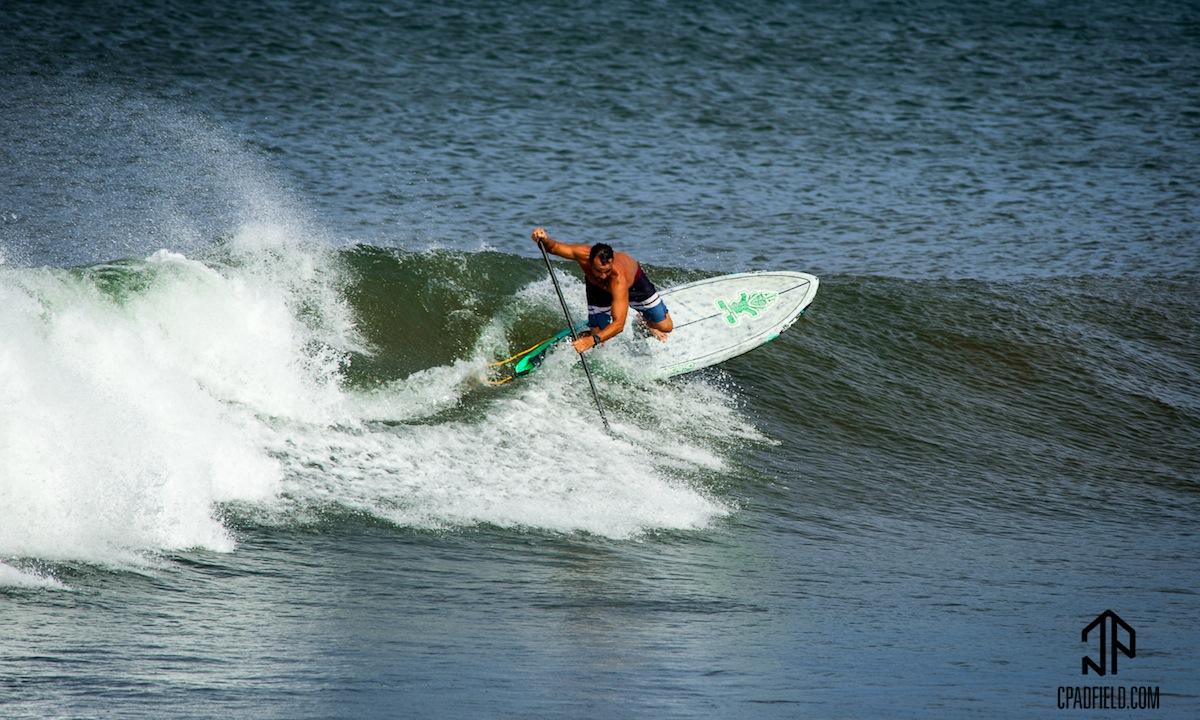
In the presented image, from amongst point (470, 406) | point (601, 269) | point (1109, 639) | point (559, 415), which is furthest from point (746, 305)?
point (1109, 639)

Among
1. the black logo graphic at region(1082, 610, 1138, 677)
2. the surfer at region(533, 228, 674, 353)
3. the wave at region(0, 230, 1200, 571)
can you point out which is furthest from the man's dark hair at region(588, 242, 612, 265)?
the black logo graphic at region(1082, 610, 1138, 677)

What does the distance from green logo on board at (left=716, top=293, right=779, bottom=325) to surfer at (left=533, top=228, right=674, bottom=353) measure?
75cm

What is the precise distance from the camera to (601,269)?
9.39 meters

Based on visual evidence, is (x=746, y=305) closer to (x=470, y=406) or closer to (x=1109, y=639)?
(x=470, y=406)

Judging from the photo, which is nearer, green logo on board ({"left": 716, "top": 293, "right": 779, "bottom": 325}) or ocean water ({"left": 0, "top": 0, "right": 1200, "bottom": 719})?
ocean water ({"left": 0, "top": 0, "right": 1200, "bottom": 719})

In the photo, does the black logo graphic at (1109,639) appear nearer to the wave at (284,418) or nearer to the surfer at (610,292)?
the wave at (284,418)

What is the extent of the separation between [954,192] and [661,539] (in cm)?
1294

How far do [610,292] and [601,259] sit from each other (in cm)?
36

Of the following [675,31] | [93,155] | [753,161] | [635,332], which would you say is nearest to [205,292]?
[635,332]

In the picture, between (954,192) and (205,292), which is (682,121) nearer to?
(954,192)

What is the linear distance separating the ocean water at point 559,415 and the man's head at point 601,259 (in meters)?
1.12

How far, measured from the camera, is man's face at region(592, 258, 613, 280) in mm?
9344

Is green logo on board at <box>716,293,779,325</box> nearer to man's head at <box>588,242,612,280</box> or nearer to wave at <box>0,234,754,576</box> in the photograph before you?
wave at <box>0,234,754,576</box>

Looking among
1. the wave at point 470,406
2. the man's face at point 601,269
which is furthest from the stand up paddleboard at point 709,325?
the man's face at point 601,269
